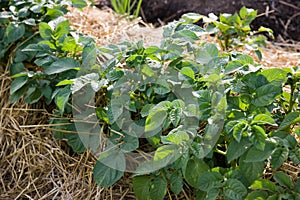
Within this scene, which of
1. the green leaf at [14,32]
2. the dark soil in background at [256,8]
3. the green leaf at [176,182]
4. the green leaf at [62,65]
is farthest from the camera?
the dark soil in background at [256,8]

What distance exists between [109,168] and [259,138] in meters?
0.43

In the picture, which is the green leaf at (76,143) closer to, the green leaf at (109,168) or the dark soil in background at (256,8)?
the green leaf at (109,168)

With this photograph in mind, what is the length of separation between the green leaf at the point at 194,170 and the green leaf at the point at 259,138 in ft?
0.51

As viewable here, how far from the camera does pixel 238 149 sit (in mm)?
1329

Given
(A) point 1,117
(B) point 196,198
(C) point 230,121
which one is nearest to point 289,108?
(C) point 230,121

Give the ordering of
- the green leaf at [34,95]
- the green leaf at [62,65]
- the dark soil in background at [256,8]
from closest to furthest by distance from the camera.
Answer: the green leaf at [62,65], the green leaf at [34,95], the dark soil in background at [256,8]

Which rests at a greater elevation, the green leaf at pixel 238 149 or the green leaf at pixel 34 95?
the green leaf at pixel 238 149

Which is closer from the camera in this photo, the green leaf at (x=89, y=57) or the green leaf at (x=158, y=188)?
the green leaf at (x=158, y=188)

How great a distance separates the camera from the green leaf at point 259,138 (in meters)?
1.29

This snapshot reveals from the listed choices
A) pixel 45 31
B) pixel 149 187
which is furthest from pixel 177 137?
pixel 45 31

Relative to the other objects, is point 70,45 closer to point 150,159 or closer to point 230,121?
point 150,159

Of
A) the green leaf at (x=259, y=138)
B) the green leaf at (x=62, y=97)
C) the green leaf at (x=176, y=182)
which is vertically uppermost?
the green leaf at (x=259, y=138)

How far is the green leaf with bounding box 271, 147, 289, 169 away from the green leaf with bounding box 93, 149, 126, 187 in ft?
1.34

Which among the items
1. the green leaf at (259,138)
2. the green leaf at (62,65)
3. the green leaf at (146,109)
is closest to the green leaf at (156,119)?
the green leaf at (146,109)
